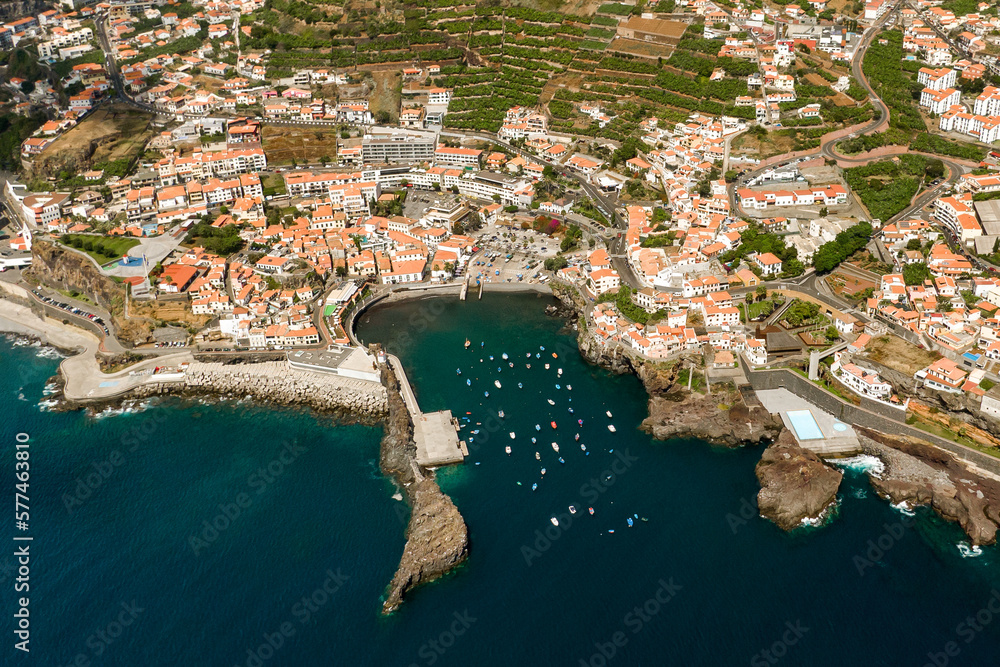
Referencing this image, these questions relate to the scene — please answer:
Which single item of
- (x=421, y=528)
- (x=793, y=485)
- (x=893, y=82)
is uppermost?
(x=893, y=82)

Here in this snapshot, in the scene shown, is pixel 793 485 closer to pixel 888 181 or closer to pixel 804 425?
pixel 804 425

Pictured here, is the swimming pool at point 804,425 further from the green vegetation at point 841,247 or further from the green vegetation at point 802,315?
the green vegetation at point 841,247

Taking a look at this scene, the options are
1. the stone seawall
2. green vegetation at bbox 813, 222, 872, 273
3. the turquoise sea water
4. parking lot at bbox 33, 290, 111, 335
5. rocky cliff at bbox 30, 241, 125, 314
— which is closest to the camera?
the turquoise sea water

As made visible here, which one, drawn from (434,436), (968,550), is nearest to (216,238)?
(434,436)

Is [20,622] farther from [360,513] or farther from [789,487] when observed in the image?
[789,487]

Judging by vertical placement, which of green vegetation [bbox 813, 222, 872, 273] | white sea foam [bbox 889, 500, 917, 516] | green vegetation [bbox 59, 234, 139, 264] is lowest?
green vegetation [bbox 59, 234, 139, 264]

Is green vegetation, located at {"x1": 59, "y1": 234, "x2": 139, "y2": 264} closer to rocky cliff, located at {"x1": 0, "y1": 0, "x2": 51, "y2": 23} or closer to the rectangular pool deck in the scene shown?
the rectangular pool deck

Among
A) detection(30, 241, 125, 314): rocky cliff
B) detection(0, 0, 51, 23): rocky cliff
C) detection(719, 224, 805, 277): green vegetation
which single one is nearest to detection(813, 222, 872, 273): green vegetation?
detection(719, 224, 805, 277): green vegetation
